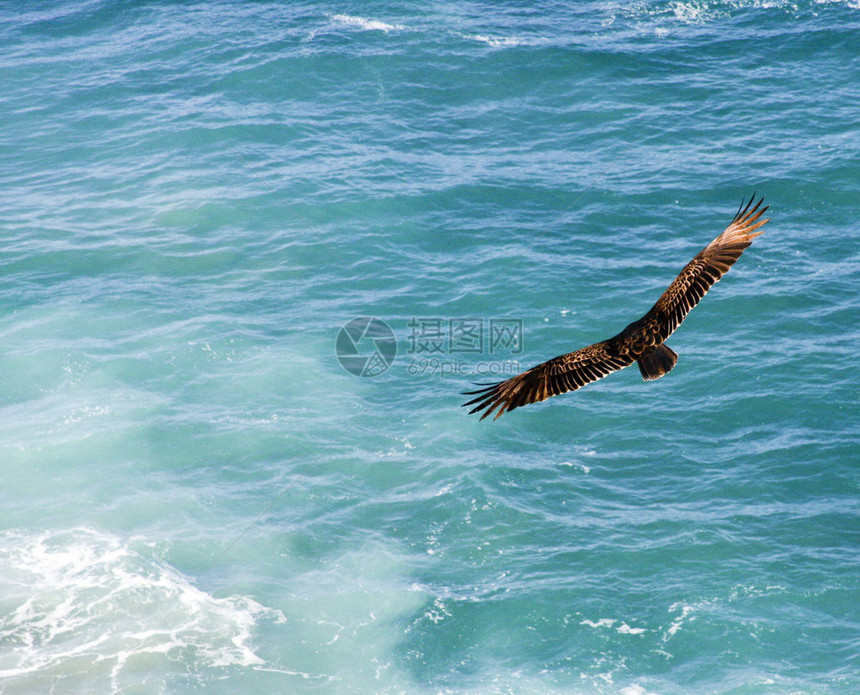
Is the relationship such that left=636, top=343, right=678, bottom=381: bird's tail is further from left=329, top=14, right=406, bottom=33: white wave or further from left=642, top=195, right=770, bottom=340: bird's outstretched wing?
left=329, top=14, right=406, bottom=33: white wave

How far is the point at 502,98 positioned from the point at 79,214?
66.2ft

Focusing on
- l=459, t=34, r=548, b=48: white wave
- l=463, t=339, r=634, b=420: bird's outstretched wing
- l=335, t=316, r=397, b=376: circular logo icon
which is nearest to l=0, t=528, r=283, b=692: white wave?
l=335, t=316, r=397, b=376: circular logo icon

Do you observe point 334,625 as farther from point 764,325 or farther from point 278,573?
point 764,325

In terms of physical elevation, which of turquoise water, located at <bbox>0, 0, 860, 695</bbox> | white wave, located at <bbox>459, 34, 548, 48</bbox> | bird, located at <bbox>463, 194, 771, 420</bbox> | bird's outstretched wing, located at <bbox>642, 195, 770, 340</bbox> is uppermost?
white wave, located at <bbox>459, 34, 548, 48</bbox>

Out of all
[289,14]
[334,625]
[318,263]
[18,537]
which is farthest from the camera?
[289,14]

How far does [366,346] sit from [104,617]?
13.5m

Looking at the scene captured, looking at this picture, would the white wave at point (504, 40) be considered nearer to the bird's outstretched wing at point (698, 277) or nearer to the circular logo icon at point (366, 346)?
the circular logo icon at point (366, 346)

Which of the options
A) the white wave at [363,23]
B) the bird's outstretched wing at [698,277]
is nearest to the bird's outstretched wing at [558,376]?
the bird's outstretched wing at [698,277]

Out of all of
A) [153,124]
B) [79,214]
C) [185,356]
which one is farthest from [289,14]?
[185,356]

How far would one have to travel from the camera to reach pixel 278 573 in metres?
27.7

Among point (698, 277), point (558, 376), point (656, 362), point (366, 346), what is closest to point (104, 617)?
point (366, 346)

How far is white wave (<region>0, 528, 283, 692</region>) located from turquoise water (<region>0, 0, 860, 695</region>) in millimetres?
91

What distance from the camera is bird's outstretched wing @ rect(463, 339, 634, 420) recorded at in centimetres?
1622

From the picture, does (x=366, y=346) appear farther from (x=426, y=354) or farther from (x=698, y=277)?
(x=698, y=277)
